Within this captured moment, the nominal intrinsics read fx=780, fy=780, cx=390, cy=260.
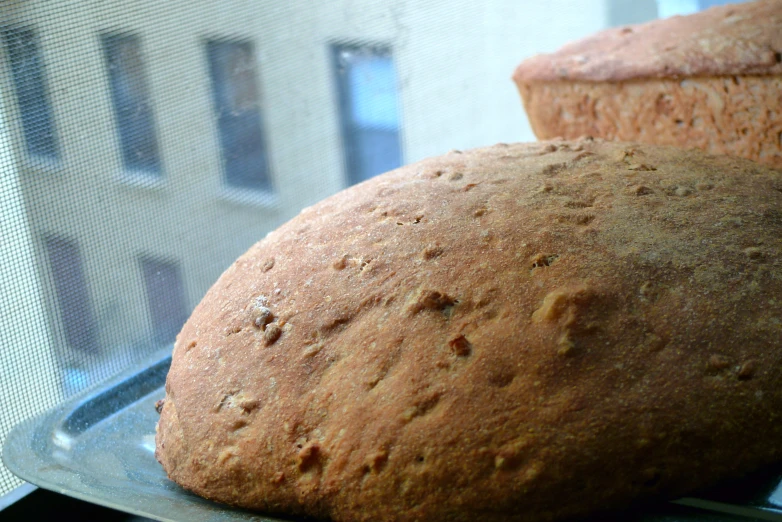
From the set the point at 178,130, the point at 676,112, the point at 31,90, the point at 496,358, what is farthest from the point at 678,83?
the point at 31,90

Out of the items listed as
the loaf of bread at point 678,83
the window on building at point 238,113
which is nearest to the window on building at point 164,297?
the window on building at point 238,113

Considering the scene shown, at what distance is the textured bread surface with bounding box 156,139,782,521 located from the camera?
29.8 inches

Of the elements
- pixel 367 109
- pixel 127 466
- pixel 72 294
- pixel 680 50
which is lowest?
pixel 127 466

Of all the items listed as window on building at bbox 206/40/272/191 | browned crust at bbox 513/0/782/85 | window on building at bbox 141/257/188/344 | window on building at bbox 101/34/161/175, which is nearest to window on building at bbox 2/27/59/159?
window on building at bbox 101/34/161/175

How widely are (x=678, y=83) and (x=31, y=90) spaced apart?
1.05 meters

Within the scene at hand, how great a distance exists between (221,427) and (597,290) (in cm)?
44

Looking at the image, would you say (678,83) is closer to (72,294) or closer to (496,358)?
(496,358)

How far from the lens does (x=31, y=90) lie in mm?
1166

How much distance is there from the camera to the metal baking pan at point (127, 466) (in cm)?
77

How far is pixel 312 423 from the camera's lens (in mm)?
827

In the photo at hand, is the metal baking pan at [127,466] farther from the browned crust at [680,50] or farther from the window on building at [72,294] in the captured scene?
the browned crust at [680,50]

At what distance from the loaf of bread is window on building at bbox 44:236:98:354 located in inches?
36.2

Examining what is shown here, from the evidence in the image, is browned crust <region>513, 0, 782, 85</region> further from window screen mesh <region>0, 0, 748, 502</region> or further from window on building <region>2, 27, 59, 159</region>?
window on building <region>2, 27, 59, 159</region>

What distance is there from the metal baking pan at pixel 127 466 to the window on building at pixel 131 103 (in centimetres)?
36
